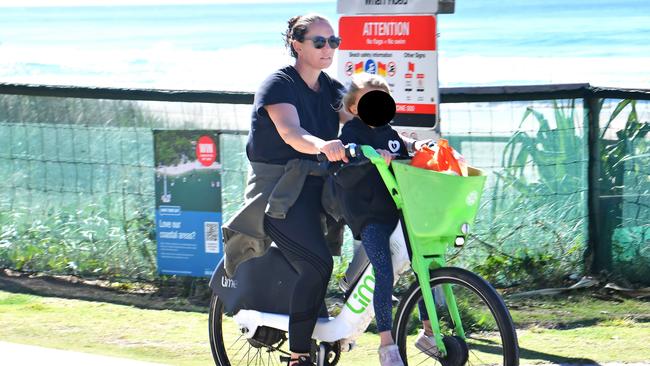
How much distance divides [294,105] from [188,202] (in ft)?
9.40

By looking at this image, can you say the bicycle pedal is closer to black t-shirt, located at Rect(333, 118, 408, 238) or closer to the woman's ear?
black t-shirt, located at Rect(333, 118, 408, 238)

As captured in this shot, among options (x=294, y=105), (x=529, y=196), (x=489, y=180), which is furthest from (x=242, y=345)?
(x=529, y=196)

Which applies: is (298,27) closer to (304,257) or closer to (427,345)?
(304,257)

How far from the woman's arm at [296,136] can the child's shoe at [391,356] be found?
84 centimetres

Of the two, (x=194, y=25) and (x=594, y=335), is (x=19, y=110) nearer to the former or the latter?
(x=594, y=335)

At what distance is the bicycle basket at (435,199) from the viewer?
484 cm

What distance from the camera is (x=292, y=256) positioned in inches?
211

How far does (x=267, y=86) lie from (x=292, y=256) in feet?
2.55

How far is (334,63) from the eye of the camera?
489 inches

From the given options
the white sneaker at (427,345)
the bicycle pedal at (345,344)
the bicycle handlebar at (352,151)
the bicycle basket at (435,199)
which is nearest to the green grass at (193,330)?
the bicycle pedal at (345,344)

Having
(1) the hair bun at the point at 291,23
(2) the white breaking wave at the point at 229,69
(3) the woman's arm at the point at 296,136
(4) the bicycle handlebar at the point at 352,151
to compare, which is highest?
(2) the white breaking wave at the point at 229,69

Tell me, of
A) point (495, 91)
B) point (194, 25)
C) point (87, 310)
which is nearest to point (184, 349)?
point (87, 310)

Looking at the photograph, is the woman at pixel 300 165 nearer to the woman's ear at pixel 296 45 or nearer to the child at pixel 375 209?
the woman's ear at pixel 296 45

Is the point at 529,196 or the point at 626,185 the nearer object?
the point at 626,185
